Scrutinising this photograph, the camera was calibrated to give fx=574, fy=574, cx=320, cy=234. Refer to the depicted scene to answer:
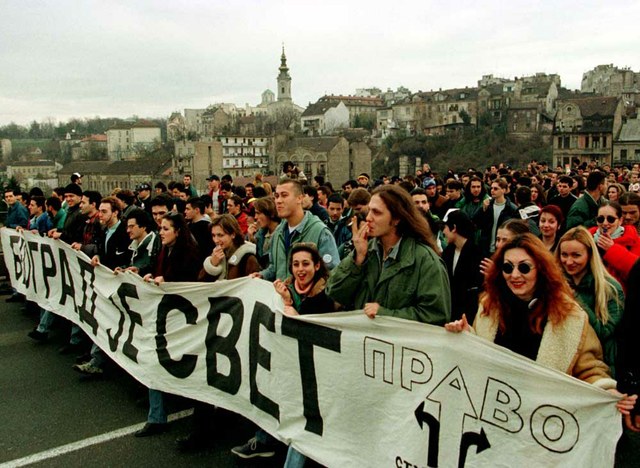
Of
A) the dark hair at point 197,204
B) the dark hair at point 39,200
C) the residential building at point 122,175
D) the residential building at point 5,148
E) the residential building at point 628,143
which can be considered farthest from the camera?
the residential building at point 5,148

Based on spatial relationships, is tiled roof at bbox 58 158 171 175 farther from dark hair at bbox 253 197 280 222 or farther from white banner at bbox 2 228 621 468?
white banner at bbox 2 228 621 468

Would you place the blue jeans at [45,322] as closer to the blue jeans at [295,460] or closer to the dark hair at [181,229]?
the dark hair at [181,229]

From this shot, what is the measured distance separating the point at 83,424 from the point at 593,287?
4.73 meters

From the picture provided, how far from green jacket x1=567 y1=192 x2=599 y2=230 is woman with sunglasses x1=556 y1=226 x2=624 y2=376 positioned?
10.6 ft

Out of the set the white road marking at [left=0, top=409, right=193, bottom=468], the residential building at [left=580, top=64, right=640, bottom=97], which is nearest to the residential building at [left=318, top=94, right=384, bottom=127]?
the residential building at [left=580, top=64, right=640, bottom=97]

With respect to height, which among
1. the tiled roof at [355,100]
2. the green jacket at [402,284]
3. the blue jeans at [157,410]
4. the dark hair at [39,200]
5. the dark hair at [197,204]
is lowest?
the blue jeans at [157,410]

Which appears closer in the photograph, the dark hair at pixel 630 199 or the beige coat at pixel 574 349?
the beige coat at pixel 574 349

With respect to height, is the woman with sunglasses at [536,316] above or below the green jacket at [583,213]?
below

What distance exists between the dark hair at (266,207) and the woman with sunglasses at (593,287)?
9.49 feet

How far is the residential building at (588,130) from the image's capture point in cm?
6494

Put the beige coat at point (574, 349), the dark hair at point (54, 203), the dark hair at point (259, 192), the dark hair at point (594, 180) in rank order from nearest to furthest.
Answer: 1. the beige coat at point (574, 349)
2. the dark hair at point (594, 180)
3. the dark hair at point (259, 192)
4. the dark hair at point (54, 203)

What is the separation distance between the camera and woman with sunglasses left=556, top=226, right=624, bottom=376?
3592mm

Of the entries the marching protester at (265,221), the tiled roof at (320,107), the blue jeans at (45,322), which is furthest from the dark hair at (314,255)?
the tiled roof at (320,107)

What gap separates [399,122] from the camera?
118m
